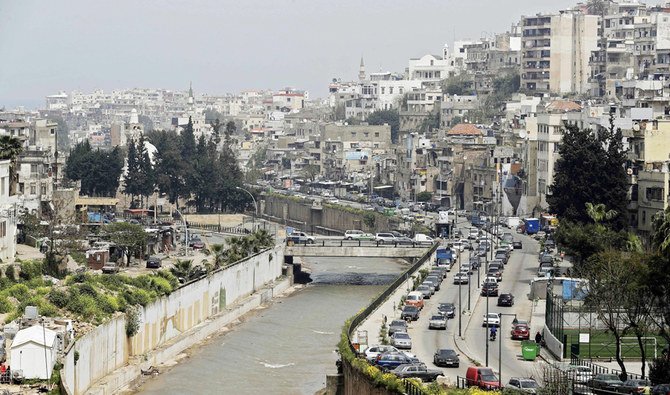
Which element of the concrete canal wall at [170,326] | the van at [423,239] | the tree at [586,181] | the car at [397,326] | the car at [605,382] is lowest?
the concrete canal wall at [170,326]

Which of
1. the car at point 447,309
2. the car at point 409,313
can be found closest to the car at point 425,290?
the car at point 447,309

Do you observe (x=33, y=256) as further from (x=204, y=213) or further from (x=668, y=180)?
(x=204, y=213)

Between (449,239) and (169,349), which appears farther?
(449,239)

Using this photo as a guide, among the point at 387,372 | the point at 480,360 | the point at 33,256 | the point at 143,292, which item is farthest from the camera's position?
the point at 33,256

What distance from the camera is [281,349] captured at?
72.2 meters

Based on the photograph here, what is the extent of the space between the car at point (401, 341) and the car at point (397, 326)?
68.7 inches

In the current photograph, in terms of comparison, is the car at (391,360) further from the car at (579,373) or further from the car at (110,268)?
the car at (110,268)

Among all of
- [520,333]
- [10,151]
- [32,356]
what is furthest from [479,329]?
[10,151]

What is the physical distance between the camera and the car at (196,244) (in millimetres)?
110125

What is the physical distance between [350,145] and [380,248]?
78821 mm

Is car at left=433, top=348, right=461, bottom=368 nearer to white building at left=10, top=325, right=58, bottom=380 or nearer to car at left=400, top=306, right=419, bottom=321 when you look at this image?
white building at left=10, top=325, right=58, bottom=380

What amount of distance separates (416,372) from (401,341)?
1038 centimetres

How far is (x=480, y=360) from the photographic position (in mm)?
54094

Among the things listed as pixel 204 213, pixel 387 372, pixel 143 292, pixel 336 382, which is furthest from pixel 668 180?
pixel 204 213
